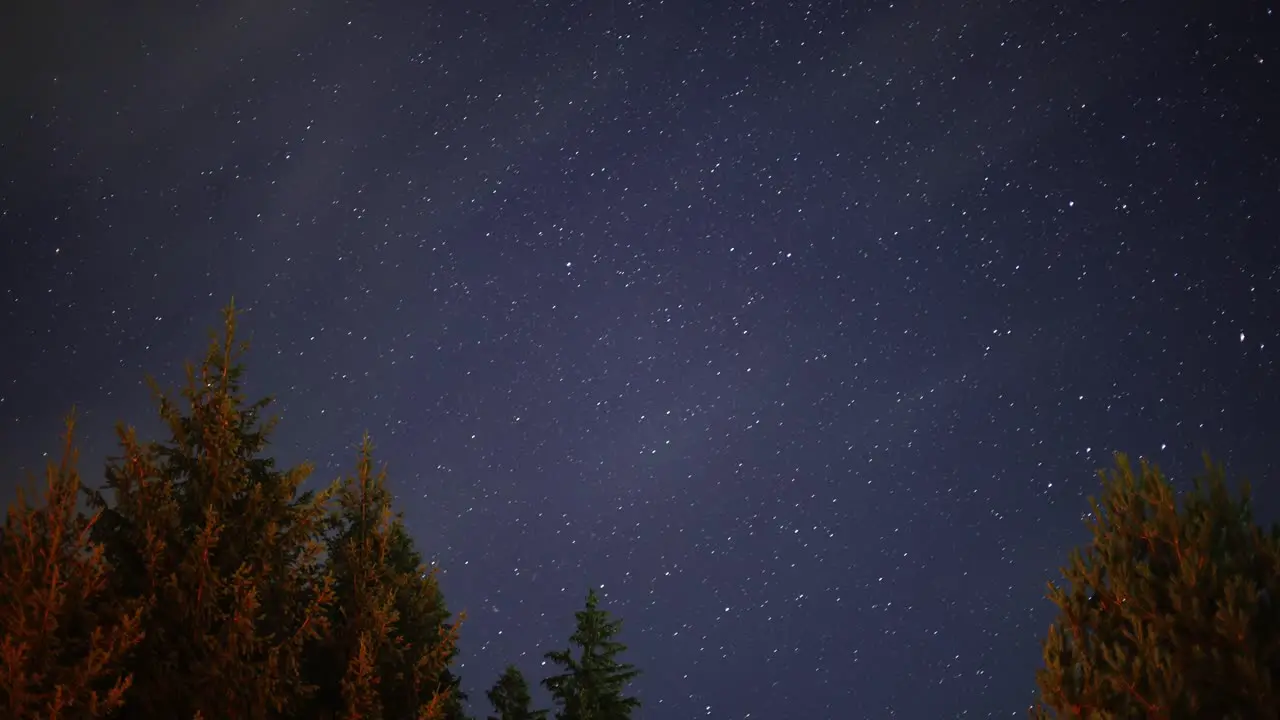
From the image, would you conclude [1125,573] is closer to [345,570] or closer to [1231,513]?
[1231,513]

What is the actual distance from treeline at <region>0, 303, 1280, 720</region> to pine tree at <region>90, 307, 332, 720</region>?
0.05ft

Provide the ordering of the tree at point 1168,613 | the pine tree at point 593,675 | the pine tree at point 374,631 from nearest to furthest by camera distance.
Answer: the tree at point 1168,613 → the pine tree at point 374,631 → the pine tree at point 593,675

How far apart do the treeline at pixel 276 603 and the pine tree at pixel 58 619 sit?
15 mm

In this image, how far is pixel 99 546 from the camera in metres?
6.34

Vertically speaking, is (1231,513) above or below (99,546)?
below

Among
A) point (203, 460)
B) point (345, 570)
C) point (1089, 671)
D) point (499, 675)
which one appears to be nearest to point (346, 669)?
point (345, 570)

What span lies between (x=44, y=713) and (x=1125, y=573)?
292 inches

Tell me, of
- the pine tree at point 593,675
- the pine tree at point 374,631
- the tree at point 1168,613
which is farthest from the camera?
the pine tree at point 593,675

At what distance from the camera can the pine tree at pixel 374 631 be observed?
307 inches

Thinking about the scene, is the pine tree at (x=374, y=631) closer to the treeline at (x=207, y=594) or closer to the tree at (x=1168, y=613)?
the treeline at (x=207, y=594)

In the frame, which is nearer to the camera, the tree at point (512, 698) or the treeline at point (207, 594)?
the treeline at point (207, 594)

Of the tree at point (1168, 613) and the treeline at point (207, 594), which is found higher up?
the treeline at point (207, 594)

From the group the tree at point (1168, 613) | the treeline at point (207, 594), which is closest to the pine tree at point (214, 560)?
the treeline at point (207, 594)

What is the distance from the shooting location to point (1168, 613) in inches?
240
